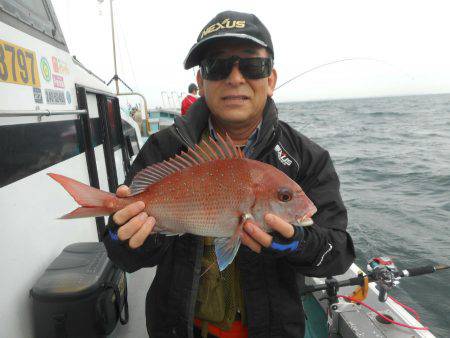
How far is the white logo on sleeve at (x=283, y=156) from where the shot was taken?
2.01m

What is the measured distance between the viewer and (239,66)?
193cm

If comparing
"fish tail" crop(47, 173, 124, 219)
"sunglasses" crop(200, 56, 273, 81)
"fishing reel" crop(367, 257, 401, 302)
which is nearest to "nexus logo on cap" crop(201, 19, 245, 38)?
"sunglasses" crop(200, 56, 273, 81)

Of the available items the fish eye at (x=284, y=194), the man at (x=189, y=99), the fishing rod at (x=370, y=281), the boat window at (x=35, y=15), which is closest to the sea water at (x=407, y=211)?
the fishing rod at (x=370, y=281)

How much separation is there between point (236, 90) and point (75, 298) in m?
1.77

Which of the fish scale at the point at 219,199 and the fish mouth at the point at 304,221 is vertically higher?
the fish scale at the point at 219,199

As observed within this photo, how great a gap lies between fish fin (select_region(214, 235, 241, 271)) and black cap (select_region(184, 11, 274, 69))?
1.12 metres

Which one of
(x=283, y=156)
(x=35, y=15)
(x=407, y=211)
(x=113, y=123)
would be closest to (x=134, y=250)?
(x=283, y=156)

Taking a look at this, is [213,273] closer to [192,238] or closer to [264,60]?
[192,238]

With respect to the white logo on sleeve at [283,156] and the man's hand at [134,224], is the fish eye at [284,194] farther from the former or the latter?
the man's hand at [134,224]

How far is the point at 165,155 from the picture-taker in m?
2.15

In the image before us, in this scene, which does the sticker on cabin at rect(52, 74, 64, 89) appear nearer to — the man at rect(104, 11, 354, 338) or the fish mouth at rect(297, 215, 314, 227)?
the man at rect(104, 11, 354, 338)

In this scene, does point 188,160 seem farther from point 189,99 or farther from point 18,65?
point 189,99

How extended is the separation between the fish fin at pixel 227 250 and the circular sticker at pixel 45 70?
2.09 metres

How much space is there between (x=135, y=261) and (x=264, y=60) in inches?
55.3
